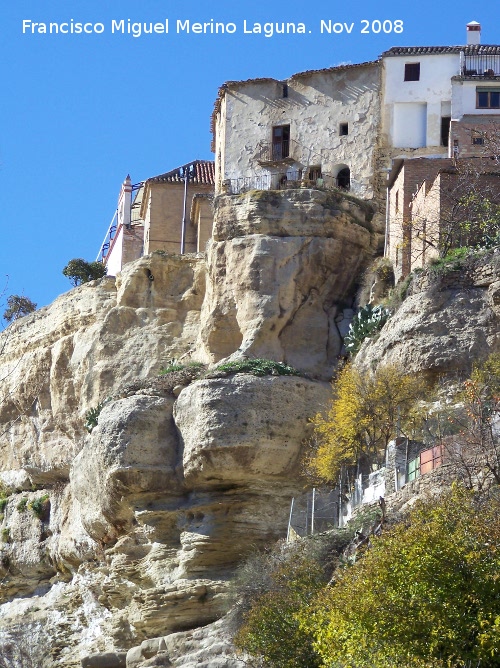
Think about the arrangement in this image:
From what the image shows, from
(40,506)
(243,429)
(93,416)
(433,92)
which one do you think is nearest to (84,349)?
(93,416)

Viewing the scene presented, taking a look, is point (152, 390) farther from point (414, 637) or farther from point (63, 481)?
point (414, 637)

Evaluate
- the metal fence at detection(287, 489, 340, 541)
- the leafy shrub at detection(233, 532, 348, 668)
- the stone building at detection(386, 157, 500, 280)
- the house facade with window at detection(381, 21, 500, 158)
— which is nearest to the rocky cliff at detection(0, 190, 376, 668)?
the metal fence at detection(287, 489, 340, 541)

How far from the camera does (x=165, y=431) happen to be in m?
45.0

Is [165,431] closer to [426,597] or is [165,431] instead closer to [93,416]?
[93,416]

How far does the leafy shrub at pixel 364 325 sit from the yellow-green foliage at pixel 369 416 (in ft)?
12.2

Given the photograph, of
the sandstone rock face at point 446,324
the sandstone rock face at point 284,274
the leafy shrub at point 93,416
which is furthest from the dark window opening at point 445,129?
the leafy shrub at point 93,416

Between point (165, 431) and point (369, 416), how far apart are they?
640 centimetres

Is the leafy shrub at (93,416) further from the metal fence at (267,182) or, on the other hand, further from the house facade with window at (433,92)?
the house facade with window at (433,92)

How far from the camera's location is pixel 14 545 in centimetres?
5350

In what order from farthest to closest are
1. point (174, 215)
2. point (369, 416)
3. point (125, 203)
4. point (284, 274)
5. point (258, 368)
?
point (125, 203) → point (174, 215) → point (284, 274) → point (258, 368) → point (369, 416)

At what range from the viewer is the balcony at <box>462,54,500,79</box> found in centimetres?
5200

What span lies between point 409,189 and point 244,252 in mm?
5080

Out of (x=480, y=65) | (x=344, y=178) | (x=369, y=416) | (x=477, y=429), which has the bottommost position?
(x=477, y=429)

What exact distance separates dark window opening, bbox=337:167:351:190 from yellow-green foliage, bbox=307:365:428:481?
11697mm
